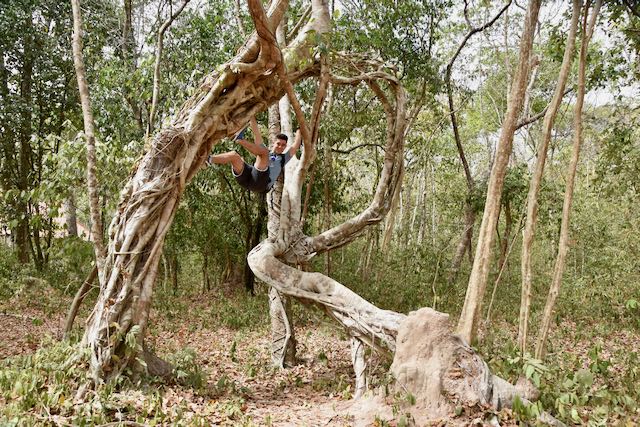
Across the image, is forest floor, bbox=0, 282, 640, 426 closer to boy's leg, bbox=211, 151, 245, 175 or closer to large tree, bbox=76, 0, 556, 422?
large tree, bbox=76, 0, 556, 422

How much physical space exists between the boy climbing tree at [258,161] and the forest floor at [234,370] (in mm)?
2000

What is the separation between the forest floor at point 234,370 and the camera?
13.5ft

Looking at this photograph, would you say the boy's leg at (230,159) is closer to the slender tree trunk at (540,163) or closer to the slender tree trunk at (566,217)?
the slender tree trunk at (540,163)

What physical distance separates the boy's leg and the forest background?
61.4 inches

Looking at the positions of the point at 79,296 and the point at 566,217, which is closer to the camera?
the point at 79,296

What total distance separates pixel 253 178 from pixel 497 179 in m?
2.59

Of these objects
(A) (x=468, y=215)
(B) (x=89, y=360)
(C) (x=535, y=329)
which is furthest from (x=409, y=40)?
(B) (x=89, y=360)

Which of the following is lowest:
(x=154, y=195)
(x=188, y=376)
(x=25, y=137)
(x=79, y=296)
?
(x=188, y=376)

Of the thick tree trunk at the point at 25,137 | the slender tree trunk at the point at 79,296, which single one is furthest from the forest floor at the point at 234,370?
the thick tree trunk at the point at 25,137

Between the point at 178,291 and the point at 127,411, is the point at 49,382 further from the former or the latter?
the point at 178,291

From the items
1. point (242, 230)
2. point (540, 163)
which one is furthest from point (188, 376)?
point (242, 230)

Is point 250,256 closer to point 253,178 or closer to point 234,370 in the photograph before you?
point 253,178

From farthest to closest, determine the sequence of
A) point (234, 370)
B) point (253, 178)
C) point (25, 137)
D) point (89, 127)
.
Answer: point (25, 137) → point (234, 370) → point (89, 127) → point (253, 178)

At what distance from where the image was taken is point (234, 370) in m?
6.63
